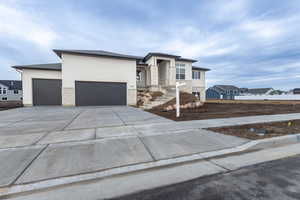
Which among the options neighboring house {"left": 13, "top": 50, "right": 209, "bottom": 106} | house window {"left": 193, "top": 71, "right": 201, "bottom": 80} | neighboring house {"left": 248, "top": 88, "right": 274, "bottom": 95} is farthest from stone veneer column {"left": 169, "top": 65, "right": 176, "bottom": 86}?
neighboring house {"left": 248, "top": 88, "right": 274, "bottom": 95}

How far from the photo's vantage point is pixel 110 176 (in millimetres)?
2328

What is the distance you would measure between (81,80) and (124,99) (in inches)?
199

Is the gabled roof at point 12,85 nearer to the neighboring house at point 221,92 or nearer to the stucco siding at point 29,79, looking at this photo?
the stucco siding at point 29,79

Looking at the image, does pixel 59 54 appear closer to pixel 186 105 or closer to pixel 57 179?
pixel 186 105

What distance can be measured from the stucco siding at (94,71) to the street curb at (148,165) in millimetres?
13535

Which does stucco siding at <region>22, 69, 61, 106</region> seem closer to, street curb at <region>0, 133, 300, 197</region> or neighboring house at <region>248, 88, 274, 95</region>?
street curb at <region>0, 133, 300, 197</region>

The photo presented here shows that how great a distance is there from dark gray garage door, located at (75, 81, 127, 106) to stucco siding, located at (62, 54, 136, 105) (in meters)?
0.45

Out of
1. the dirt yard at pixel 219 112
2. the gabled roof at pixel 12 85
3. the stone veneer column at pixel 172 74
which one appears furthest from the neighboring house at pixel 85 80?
the gabled roof at pixel 12 85

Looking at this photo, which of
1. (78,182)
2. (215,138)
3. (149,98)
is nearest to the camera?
(78,182)

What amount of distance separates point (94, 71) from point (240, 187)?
15.5m

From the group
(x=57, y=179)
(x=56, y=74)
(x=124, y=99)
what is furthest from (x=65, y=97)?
(x=57, y=179)

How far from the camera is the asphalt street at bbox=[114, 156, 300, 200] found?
1.82m

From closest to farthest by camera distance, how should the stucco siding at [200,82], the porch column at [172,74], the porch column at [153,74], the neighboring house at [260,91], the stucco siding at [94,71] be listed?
the stucco siding at [94,71], the porch column at [153,74], the porch column at [172,74], the stucco siding at [200,82], the neighboring house at [260,91]

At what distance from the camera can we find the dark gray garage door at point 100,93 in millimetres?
14391
